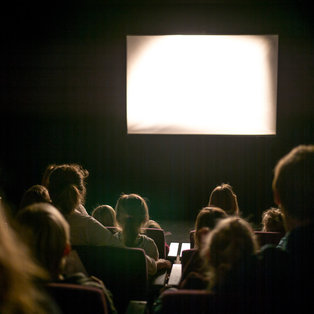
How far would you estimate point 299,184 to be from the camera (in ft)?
4.61

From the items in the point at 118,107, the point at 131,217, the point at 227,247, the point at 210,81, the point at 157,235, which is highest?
the point at 210,81

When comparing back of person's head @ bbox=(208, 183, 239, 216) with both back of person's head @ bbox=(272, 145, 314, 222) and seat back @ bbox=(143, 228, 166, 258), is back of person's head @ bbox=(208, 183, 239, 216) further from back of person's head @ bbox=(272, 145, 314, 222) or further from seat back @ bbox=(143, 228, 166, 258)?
back of person's head @ bbox=(272, 145, 314, 222)

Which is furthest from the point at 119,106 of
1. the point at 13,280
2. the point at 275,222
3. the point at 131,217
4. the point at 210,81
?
the point at 13,280

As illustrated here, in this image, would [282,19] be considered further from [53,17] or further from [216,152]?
[53,17]

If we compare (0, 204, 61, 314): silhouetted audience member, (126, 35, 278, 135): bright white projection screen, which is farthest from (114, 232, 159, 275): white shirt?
(126, 35, 278, 135): bright white projection screen

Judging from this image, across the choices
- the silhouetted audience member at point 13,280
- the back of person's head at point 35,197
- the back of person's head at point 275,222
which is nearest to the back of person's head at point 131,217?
the back of person's head at point 35,197

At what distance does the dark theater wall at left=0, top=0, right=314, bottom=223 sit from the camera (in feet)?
20.4

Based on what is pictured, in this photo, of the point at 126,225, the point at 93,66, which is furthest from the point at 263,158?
the point at 126,225

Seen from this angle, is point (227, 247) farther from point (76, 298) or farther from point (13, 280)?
point (13, 280)

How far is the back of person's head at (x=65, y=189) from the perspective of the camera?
231 cm

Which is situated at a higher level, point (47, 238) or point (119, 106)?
point (119, 106)

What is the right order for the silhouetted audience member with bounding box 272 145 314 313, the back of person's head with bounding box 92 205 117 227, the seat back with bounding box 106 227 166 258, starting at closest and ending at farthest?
the silhouetted audience member with bounding box 272 145 314 313, the seat back with bounding box 106 227 166 258, the back of person's head with bounding box 92 205 117 227

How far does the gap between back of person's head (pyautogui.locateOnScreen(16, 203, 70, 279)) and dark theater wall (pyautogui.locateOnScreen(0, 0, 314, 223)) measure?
4800 millimetres

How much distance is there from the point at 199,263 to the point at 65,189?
0.95 m
